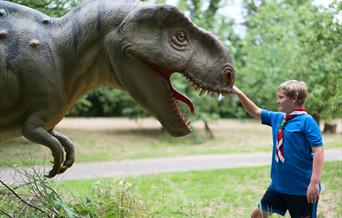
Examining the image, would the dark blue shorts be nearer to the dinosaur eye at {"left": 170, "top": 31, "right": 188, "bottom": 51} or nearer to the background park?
the background park

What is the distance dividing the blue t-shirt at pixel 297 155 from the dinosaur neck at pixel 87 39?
4.88ft

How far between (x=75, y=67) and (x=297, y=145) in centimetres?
171

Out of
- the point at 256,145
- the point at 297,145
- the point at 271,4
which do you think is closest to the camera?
the point at 297,145

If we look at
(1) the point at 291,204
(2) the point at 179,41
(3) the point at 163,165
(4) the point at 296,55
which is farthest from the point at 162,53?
(4) the point at 296,55

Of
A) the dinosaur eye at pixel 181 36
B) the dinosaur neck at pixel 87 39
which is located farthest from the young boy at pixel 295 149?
the dinosaur neck at pixel 87 39

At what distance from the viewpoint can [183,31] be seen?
2428 millimetres

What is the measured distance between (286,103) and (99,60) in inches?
A: 60.7

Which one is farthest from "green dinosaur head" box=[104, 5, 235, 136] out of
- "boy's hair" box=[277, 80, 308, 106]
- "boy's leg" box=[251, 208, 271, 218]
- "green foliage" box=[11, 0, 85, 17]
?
"green foliage" box=[11, 0, 85, 17]

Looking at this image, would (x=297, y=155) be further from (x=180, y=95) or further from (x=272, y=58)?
(x=272, y=58)

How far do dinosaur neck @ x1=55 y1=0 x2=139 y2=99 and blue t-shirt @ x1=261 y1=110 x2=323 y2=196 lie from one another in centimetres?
149

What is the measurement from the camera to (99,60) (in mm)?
2496

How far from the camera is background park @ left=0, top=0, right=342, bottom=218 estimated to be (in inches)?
150

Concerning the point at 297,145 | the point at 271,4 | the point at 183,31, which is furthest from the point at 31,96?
the point at 271,4

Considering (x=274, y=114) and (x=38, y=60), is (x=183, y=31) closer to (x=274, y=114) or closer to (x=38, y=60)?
(x=38, y=60)
